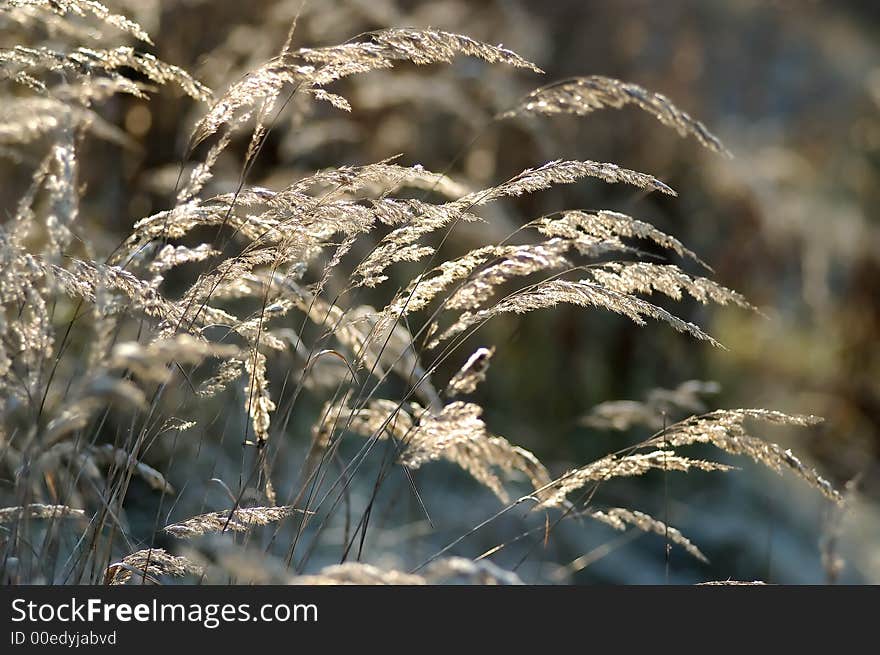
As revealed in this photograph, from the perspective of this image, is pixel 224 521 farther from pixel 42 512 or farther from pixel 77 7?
pixel 77 7

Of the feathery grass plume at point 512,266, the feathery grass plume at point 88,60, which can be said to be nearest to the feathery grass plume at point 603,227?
the feathery grass plume at point 512,266

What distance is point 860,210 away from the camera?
644 cm

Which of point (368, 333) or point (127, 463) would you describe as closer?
point (127, 463)

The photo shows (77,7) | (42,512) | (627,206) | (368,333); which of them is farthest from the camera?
(627,206)

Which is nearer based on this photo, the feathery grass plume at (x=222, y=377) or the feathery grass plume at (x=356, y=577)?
the feathery grass plume at (x=356, y=577)

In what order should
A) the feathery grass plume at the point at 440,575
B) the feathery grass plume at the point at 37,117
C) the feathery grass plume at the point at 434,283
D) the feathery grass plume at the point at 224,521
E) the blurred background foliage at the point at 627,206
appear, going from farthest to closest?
the blurred background foliage at the point at 627,206 → the feathery grass plume at the point at 434,283 → the feathery grass plume at the point at 224,521 → the feathery grass plume at the point at 37,117 → the feathery grass plume at the point at 440,575

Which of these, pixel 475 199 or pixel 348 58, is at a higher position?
pixel 348 58

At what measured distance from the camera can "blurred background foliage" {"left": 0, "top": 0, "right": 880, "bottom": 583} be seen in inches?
156

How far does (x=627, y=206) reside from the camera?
3.19 m

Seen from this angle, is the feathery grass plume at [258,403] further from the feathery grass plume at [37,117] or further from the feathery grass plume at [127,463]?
the feathery grass plume at [37,117]

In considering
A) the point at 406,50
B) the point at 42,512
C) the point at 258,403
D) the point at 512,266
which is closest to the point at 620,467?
the point at 512,266

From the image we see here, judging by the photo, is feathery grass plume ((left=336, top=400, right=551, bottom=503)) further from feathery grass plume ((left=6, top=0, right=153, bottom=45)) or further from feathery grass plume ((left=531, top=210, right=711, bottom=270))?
feathery grass plume ((left=6, top=0, right=153, bottom=45))

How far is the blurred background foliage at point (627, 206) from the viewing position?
3.95 metres
